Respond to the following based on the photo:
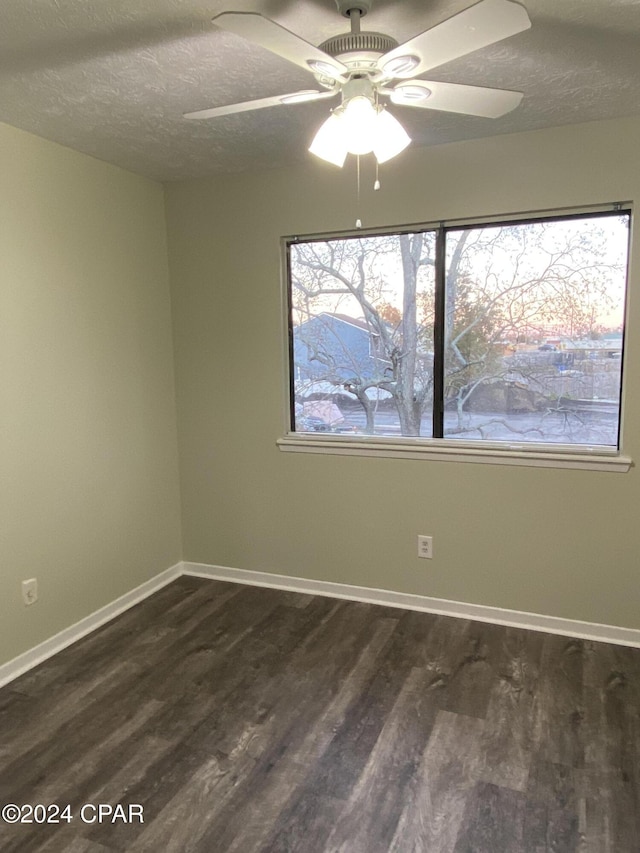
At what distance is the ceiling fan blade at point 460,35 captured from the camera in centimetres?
129

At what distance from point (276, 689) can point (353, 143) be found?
2143mm

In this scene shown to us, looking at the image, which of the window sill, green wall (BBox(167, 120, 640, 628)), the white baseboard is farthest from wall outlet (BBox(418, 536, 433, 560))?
the window sill

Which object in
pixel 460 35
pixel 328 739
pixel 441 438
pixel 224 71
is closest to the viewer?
pixel 460 35

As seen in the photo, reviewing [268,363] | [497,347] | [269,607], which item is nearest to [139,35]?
[268,363]

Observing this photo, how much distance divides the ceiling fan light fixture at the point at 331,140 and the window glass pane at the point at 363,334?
50.6 inches

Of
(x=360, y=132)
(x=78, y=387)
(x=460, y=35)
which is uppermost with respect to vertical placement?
(x=460, y=35)

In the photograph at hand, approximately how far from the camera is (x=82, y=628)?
10.0 ft

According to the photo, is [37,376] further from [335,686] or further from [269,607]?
[335,686]

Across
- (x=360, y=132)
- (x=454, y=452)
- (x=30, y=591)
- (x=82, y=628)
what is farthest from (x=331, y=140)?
(x=82, y=628)

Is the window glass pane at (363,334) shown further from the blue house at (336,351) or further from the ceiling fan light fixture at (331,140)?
the ceiling fan light fixture at (331,140)

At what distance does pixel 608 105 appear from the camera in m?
2.45

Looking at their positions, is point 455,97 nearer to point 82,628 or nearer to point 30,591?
point 30,591

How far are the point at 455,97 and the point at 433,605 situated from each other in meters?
2.46

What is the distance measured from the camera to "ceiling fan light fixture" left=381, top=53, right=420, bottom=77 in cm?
151
